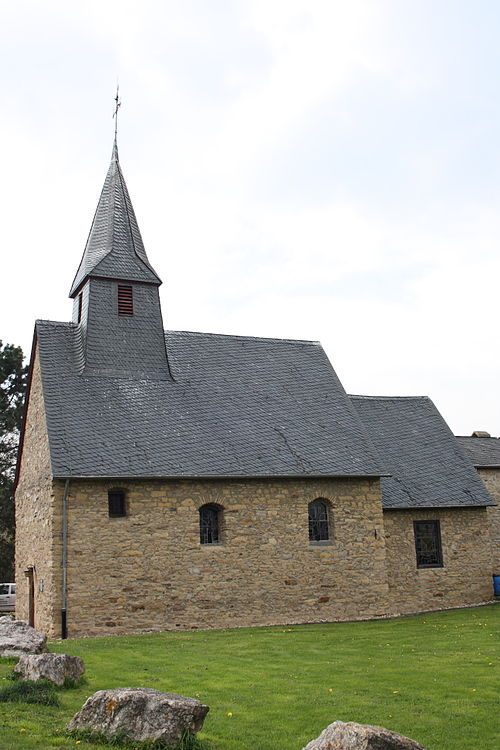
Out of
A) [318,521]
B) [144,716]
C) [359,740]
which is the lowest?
[144,716]

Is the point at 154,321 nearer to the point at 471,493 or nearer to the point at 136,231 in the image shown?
the point at 136,231

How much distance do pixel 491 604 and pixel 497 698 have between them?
13.6 meters

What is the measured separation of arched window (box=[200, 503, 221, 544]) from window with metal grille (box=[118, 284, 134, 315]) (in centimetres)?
636

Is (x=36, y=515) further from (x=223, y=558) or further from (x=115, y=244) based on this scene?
(x=115, y=244)

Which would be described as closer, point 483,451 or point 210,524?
point 210,524

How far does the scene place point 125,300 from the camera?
21.5 m

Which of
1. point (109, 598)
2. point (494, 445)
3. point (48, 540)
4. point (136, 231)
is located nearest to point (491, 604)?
point (494, 445)

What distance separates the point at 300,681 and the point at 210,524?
8.51 metres

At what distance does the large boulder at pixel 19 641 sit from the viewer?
1205 cm

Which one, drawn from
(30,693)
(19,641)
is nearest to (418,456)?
(19,641)

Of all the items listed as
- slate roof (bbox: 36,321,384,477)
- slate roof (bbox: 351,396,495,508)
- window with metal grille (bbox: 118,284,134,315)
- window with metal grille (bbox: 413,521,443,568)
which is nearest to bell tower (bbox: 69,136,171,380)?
window with metal grille (bbox: 118,284,134,315)

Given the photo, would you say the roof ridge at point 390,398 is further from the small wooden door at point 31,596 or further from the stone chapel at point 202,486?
the small wooden door at point 31,596

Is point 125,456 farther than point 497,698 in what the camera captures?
Yes

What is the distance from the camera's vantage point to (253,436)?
20188 millimetres
